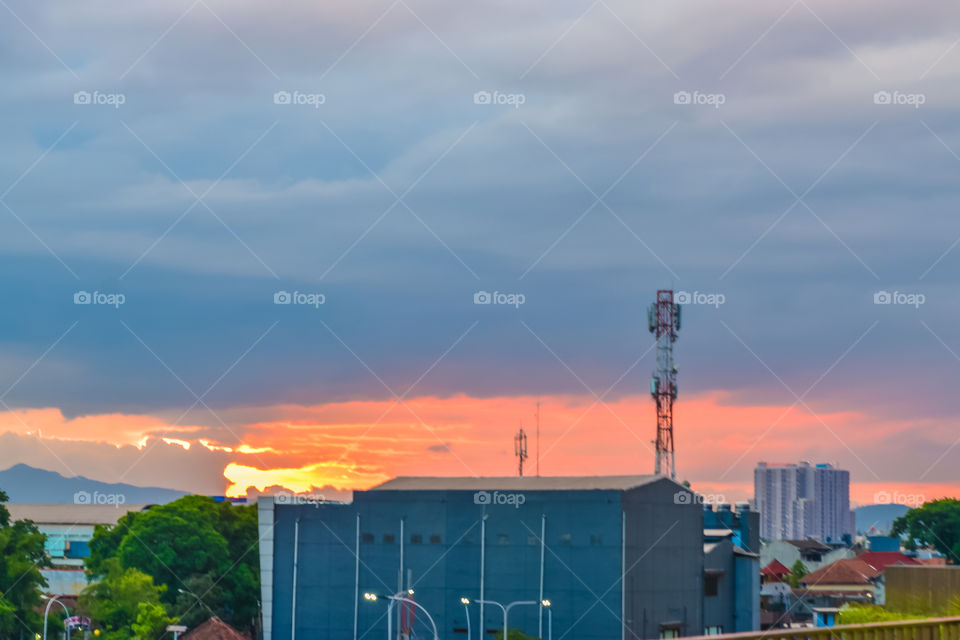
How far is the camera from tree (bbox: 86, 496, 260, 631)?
322 feet

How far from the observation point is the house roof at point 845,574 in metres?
124

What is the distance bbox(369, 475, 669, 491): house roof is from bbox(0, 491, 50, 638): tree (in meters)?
23.9

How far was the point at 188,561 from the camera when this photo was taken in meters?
101

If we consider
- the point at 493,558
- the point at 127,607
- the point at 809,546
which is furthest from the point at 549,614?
the point at 809,546

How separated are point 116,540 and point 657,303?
5270 cm

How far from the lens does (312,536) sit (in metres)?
88.6

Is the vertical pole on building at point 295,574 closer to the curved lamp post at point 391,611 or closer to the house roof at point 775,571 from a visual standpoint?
the curved lamp post at point 391,611

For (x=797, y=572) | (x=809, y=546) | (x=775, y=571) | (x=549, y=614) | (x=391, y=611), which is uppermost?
(x=809, y=546)

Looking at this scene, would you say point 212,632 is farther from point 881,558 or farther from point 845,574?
point 881,558

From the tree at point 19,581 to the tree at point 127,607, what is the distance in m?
4.51

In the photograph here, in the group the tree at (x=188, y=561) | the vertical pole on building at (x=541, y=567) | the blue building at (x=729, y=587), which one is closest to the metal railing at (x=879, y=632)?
the vertical pole on building at (x=541, y=567)

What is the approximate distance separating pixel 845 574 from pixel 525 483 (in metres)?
51.5

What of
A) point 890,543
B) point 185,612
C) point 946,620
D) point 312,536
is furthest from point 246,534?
point 946,620

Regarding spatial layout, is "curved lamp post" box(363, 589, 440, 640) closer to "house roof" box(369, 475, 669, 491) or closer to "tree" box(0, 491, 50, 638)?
"house roof" box(369, 475, 669, 491)
